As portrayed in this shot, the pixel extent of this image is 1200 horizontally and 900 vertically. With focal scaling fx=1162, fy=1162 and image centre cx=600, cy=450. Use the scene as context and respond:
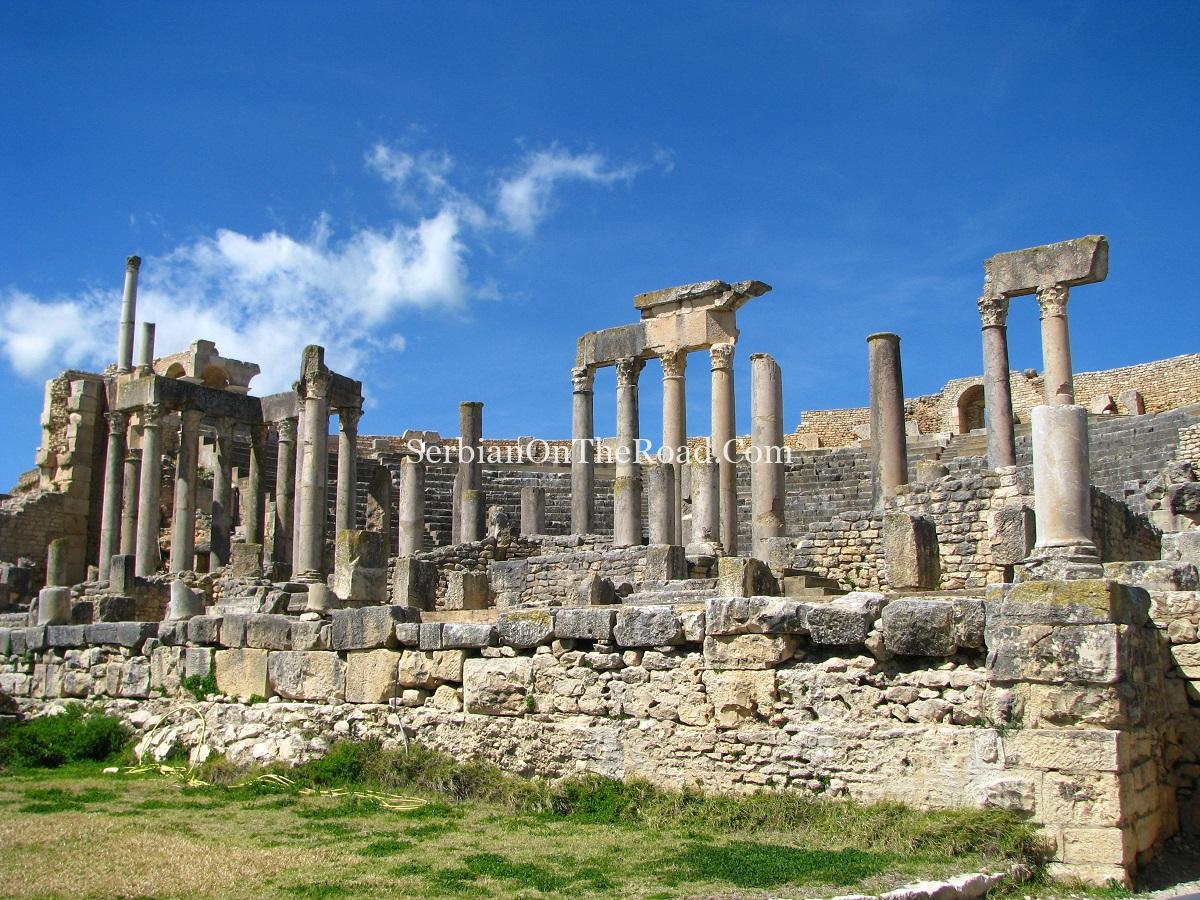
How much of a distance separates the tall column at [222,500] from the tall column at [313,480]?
567cm

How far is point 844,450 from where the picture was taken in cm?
3531

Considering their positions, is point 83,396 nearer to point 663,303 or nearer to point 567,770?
point 663,303

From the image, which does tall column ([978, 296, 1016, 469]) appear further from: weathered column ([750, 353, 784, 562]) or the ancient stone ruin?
weathered column ([750, 353, 784, 562])

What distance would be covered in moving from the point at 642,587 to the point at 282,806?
8807mm

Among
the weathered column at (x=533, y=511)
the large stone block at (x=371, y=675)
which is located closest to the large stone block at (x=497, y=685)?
the large stone block at (x=371, y=675)

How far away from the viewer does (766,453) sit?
20.8m

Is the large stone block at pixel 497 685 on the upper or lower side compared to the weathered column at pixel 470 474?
lower

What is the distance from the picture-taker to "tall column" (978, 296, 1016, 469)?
20.8m

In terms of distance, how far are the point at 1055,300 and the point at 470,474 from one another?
14048mm

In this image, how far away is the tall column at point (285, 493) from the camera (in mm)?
27562

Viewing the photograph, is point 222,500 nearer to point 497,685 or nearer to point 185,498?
point 185,498

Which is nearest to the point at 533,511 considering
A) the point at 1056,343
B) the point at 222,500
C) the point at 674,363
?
the point at 674,363

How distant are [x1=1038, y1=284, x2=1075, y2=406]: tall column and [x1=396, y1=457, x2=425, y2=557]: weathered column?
14243 mm

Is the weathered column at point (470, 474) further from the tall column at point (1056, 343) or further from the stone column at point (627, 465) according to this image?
the tall column at point (1056, 343)
